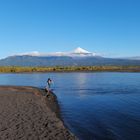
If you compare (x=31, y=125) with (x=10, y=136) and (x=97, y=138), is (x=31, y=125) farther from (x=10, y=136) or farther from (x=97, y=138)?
(x=97, y=138)

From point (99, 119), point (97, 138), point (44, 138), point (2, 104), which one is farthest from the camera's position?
point (2, 104)

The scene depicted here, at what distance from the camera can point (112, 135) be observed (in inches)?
811

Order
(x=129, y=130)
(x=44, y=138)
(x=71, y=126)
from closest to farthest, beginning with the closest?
(x=44, y=138), (x=129, y=130), (x=71, y=126)

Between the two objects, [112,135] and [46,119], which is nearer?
[112,135]

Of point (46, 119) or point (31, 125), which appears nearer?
point (31, 125)

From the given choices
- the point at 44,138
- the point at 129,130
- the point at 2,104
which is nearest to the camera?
the point at 44,138

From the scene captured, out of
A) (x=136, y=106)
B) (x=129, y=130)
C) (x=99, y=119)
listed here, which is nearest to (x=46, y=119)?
(x=99, y=119)

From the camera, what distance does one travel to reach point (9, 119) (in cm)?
2373

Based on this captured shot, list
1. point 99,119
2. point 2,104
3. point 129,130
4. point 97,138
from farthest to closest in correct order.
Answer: point 2,104 → point 99,119 → point 129,130 → point 97,138

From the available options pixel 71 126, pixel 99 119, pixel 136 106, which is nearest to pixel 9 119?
pixel 71 126

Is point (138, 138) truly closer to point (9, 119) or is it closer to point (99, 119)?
point (99, 119)

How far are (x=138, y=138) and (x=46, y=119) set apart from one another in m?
7.50

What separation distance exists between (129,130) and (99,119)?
445 centimetres

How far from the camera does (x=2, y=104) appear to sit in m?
31.5
